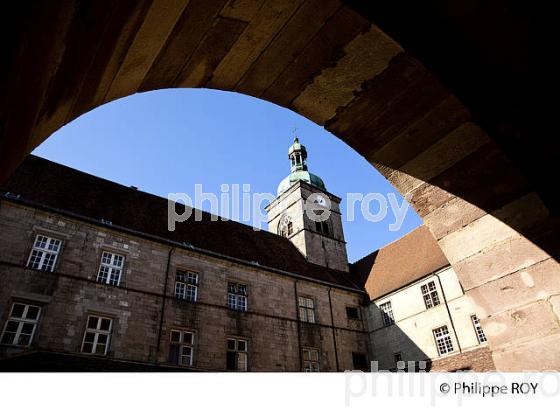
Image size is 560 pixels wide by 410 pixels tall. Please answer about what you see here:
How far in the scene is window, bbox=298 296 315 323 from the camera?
69.2 feet

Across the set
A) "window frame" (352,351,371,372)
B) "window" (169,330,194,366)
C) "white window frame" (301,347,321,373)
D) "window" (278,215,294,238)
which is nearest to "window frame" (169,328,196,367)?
"window" (169,330,194,366)

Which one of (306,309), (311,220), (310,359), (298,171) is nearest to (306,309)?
(306,309)

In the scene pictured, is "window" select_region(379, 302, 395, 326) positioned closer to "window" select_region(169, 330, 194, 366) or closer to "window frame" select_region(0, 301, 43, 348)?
"window" select_region(169, 330, 194, 366)

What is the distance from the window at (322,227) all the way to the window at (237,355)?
13.3m

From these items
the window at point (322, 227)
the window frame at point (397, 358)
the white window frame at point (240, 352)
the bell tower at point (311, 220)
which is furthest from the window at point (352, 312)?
the white window frame at point (240, 352)

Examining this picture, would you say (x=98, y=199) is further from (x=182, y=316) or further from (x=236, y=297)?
(x=236, y=297)

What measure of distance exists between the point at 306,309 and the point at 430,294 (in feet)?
23.1

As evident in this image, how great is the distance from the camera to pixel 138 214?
1922 cm

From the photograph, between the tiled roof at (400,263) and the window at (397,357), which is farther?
the tiled roof at (400,263)

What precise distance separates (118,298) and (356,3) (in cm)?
1598

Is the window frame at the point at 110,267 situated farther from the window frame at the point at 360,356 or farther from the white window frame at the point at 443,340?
the white window frame at the point at 443,340

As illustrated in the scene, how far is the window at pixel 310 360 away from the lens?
63.8 ft

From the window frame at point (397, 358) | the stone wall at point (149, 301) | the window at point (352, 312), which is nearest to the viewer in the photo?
Answer: the stone wall at point (149, 301)

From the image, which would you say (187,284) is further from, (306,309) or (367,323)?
(367,323)
